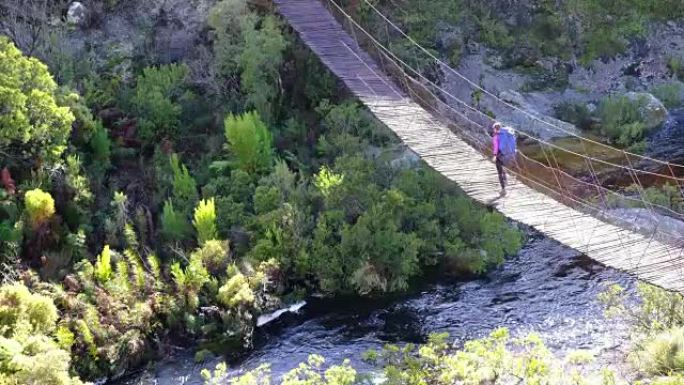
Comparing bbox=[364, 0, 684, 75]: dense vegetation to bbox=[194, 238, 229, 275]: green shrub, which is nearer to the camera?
bbox=[194, 238, 229, 275]: green shrub

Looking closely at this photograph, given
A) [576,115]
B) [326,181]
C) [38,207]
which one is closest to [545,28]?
[576,115]

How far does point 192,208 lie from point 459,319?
15.1 ft

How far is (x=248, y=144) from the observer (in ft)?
41.4

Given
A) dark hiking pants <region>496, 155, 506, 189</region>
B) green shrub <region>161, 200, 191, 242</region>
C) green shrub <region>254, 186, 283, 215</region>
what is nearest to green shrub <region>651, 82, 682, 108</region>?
dark hiking pants <region>496, 155, 506, 189</region>

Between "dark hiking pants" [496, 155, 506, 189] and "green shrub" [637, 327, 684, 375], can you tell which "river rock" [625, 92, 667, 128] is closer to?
"dark hiking pants" [496, 155, 506, 189]

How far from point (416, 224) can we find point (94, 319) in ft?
16.4

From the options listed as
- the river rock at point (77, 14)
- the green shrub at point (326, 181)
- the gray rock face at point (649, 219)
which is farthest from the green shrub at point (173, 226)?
the gray rock face at point (649, 219)

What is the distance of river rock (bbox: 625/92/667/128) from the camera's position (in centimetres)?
1642

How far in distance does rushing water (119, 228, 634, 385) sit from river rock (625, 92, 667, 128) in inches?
233

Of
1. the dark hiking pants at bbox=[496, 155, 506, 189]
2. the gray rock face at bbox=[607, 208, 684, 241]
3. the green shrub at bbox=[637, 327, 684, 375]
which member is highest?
the dark hiking pants at bbox=[496, 155, 506, 189]

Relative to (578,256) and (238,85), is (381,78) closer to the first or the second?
(238,85)

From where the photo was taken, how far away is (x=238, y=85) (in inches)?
573

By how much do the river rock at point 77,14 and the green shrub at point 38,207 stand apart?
5.36m

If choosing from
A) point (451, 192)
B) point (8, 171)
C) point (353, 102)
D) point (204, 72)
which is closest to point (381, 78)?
point (353, 102)
